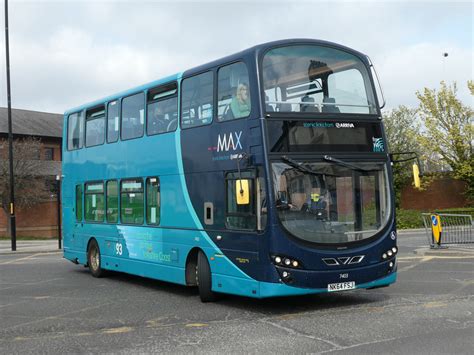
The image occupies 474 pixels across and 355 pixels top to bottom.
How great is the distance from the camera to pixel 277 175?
31.1 ft

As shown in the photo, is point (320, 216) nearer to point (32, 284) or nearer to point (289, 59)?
point (289, 59)

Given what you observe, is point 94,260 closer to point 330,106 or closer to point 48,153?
point 330,106

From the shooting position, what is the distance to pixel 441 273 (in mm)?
14000

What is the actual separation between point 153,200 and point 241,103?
349 cm

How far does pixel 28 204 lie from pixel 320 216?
123ft

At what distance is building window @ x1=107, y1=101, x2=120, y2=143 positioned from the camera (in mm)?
14167

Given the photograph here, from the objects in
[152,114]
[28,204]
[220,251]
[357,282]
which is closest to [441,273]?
[357,282]

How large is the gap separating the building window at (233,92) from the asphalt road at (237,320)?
312 centimetres

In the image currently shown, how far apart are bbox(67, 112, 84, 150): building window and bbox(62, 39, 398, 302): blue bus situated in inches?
176

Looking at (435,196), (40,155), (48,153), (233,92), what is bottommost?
(435,196)

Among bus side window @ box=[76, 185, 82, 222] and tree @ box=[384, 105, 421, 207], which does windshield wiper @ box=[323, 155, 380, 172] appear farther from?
tree @ box=[384, 105, 421, 207]

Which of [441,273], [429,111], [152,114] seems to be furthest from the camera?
[429,111]

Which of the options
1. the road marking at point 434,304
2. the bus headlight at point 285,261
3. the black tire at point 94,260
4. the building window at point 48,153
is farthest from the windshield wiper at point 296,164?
the building window at point 48,153

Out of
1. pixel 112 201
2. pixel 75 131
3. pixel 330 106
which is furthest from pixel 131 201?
pixel 330 106
